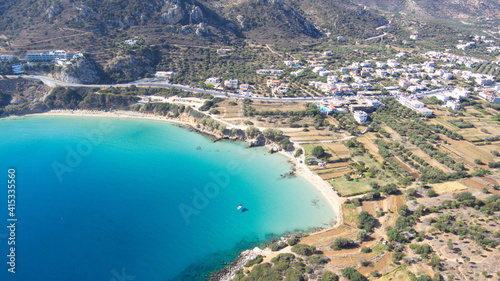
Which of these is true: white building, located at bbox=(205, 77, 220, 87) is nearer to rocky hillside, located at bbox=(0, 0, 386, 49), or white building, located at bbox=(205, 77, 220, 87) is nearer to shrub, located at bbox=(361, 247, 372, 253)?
rocky hillside, located at bbox=(0, 0, 386, 49)

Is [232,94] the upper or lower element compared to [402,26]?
lower

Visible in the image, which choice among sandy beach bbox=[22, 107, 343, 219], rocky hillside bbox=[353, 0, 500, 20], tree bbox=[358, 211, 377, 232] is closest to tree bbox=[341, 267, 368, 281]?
tree bbox=[358, 211, 377, 232]

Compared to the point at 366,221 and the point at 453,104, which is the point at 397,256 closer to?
the point at 366,221

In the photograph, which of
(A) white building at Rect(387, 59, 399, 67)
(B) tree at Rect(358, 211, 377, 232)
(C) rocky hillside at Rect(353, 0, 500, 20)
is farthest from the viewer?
(C) rocky hillside at Rect(353, 0, 500, 20)

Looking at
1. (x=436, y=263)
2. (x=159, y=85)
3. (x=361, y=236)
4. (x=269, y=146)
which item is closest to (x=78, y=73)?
(x=159, y=85)

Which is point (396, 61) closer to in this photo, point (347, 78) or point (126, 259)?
point (347, 78)

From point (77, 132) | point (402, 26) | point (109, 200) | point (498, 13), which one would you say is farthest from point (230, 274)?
point (498, 13)

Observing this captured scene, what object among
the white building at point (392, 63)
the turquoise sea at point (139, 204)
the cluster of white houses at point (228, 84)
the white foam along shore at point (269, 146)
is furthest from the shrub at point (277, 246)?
the white building at point (392, 63)
